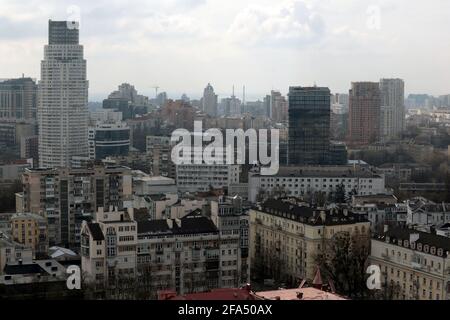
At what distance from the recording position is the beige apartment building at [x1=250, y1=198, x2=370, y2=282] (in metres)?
4.94

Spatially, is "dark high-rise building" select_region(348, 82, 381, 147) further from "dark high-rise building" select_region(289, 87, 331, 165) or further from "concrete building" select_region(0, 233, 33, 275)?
"concrete building" select_region(0, 233, 33, 275)

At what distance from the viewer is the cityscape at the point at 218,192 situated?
13.9 ft

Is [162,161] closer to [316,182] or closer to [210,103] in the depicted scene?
[316,182]

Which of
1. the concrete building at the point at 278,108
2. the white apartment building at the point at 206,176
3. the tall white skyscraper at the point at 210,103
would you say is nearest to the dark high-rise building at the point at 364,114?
the concrete building at the point at 278,108

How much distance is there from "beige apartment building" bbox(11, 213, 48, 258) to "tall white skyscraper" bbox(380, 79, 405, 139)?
758 cm

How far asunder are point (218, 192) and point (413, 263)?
11.6 ft

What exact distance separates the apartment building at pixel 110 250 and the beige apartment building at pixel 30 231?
1.09m

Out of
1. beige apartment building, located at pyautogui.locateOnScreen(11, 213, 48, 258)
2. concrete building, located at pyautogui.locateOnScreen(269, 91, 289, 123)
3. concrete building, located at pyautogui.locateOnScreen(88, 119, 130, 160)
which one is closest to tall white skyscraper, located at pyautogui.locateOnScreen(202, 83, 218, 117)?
concrete building, located at pyautogui.locateOnScreen(269, 91, 289, 123)

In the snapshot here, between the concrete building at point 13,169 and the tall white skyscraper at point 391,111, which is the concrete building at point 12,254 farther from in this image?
the tall white skyscraper at point 391,111
